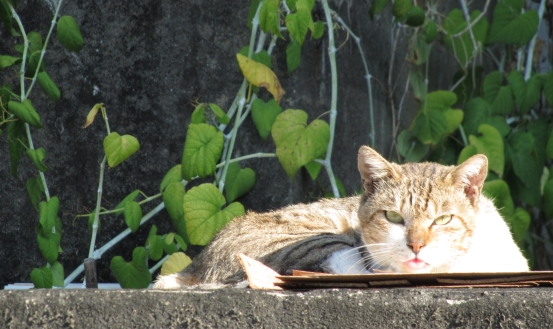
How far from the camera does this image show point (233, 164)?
3393 millimetres

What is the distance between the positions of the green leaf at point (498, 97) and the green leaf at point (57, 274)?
9.61 ft

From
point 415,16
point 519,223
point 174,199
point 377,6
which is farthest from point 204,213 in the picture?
point 519,223

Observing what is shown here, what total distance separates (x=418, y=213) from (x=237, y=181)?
1.12 meters

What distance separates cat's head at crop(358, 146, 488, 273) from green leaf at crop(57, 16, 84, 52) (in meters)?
1.52

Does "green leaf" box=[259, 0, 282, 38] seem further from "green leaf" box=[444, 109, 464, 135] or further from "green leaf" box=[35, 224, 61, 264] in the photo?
"green leaf" box=[444, 109, 464, 135]

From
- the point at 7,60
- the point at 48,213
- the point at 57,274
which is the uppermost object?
the point at 7,60

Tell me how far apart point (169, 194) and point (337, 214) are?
816 millimetres

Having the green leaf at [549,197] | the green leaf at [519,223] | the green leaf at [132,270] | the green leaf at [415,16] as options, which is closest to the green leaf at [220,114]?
the green leaf at [132,270]

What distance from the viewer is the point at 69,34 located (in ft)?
10.4

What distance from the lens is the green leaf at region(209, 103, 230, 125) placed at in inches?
128

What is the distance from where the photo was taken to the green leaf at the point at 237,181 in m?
3.34

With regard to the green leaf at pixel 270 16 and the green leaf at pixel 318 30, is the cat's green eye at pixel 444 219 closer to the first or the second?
the green leaf at pixel 270 16

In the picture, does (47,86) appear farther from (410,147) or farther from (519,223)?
(519,223)

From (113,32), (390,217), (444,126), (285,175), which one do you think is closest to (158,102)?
(113,32)
